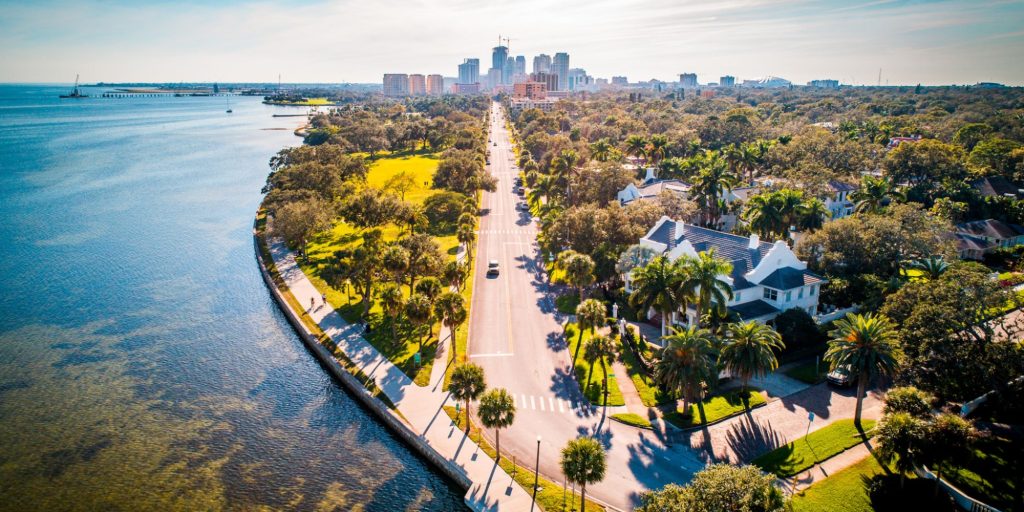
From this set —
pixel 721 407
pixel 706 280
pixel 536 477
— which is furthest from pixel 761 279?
pixel 536 477

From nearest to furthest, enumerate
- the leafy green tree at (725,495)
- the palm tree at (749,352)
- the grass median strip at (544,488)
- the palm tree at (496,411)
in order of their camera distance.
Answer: the leafy green tree at (725,495) → the grass median strip at (544,488) → the palm tree at (496,411) → the palm tree at (749,352)

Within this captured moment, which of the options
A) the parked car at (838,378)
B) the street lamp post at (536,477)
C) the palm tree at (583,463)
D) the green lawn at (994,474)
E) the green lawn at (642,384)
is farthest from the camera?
the parked car at (838,378)

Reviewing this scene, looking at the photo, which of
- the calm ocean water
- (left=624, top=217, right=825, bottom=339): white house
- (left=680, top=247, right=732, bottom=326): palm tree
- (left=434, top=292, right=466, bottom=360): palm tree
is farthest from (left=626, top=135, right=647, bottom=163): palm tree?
(left=434, top=292, right=466, bottom=360): palm tree

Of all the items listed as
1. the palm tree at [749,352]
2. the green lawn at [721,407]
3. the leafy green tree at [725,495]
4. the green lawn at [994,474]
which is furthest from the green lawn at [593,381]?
the green lawn at [994,474]

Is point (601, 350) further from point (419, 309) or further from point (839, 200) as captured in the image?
point (839, 200)

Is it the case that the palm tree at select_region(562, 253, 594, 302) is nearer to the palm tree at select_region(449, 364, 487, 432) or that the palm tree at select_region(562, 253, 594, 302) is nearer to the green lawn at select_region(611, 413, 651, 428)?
the green lawn at select_region(611, 413, 651, 428)

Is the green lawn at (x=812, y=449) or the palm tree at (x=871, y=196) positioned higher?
the palm tree at (x=871, y=196)

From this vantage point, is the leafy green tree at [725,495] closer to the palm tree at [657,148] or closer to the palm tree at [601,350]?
the palm tree at [601,350]

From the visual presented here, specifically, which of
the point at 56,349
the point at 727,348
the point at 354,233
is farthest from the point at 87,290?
the point at 727,348
